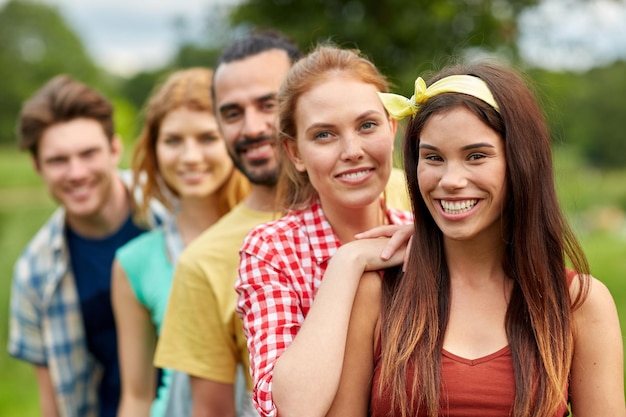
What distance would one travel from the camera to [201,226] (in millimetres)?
3881

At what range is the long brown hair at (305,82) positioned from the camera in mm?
2756

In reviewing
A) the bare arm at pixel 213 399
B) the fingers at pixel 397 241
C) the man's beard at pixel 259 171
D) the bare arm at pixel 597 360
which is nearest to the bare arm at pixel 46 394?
the bare arm at pixel 213 399

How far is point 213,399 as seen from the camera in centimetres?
312

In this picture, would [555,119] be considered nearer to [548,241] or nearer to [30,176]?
[548,241]

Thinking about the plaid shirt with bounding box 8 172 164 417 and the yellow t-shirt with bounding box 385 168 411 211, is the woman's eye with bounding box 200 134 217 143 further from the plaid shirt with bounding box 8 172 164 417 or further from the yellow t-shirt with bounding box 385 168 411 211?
the yellow t-shirt with bounding box 385 168 411 211

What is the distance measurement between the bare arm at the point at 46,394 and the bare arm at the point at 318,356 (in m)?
2.42

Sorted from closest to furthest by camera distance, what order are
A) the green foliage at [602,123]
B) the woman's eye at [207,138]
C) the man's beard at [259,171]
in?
1. the man's beard at [259,171]
2. the woman's eye at [207,138]
3. the green foliage at [602,123]

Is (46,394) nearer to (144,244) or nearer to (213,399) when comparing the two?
(144,244)

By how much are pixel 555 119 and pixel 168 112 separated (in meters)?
1.90

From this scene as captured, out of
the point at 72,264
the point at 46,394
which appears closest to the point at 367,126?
the point at 72,264

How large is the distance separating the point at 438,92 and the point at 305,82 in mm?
545

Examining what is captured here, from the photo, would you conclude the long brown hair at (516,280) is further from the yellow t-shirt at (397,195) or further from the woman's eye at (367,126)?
the yellow t-shirt at (397,195)

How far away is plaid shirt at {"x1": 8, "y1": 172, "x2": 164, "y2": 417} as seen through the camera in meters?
4.28

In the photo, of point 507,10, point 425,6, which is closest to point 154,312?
point 425,6
